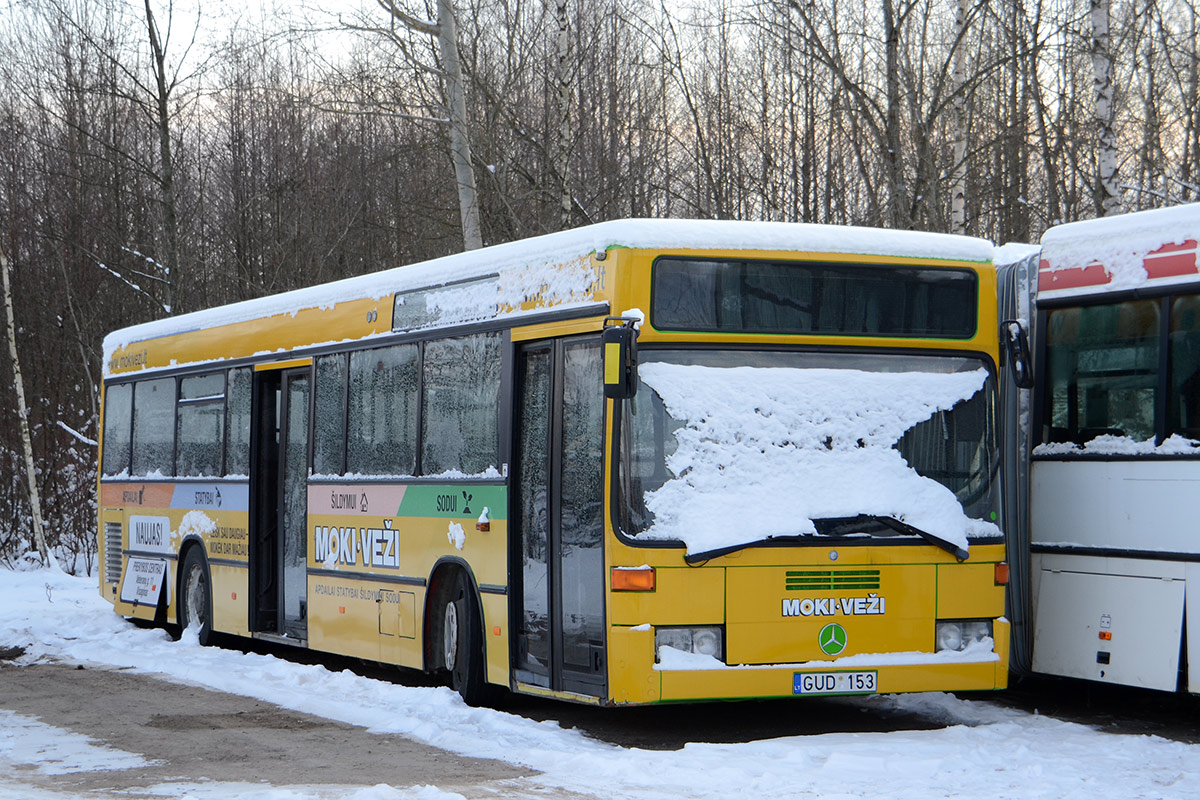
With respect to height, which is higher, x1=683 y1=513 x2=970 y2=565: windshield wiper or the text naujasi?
x1=683 y1=513 x2=970 y2=565: windshield wiper

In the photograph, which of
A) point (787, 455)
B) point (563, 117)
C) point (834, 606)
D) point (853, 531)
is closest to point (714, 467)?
point (787, 455)

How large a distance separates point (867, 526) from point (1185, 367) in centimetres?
211

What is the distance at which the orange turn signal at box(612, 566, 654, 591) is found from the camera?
28.3 ft

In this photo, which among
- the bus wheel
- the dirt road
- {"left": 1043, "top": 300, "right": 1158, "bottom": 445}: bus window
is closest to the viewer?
the dirt road

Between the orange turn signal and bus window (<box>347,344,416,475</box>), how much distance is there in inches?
115

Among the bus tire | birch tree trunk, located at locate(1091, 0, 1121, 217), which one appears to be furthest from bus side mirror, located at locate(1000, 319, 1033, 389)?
birch tree trunk, located at locate(1091, 0, 1121, 217)

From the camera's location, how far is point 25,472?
26.7 meters

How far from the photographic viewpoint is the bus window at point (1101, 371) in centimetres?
960

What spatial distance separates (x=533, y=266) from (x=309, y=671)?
4119mm

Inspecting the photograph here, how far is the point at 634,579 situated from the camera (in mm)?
8633

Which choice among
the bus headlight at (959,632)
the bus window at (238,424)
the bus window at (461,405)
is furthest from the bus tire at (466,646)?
the bus window at (238,424)

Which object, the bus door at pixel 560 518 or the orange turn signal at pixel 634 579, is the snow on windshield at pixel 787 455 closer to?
the orange turn signal at pixel 634 579

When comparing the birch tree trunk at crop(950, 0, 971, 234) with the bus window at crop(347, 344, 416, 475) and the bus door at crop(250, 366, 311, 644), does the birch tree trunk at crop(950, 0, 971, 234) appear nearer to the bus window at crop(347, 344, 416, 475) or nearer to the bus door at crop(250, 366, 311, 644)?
the bus door at crop(250, 366, 311, 644)

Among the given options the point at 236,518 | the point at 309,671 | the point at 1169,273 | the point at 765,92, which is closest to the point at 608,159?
the point at 765,92
